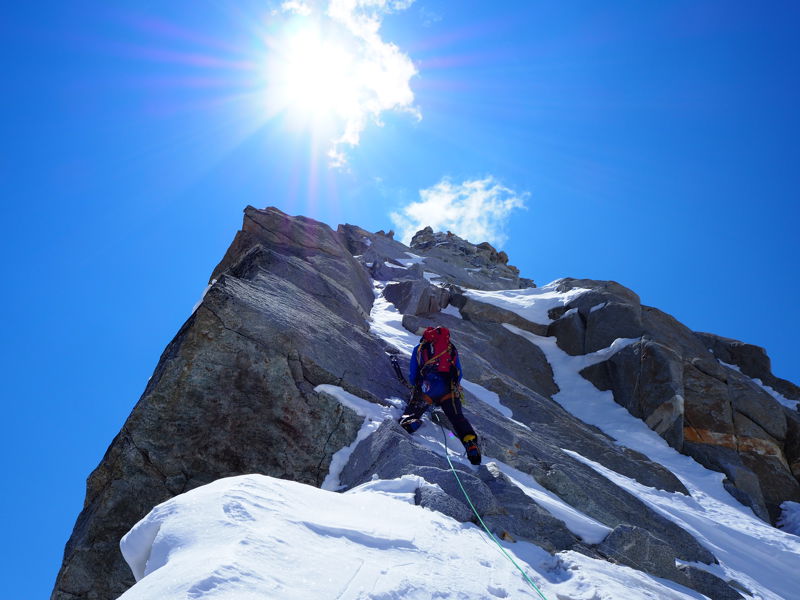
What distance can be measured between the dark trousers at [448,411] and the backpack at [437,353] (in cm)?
61

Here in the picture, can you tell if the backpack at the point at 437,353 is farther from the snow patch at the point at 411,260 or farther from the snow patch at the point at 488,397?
the snow patch at the point at 411,260

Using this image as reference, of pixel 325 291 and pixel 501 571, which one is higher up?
→ pixel 325 291

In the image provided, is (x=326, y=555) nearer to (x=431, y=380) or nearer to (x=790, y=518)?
(x=431, y=380)

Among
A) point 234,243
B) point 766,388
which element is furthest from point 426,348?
point 766,388

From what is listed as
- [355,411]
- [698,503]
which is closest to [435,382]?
[355,411]

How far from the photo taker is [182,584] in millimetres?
3354

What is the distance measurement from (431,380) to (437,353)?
529 millimetres

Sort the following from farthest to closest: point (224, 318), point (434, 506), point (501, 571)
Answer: point (224, 318), point (434, 506), point (501, 571)

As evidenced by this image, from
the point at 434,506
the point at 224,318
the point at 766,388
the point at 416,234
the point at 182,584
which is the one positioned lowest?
the point at 182,584

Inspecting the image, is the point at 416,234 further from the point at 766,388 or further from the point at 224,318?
the point at 224,318

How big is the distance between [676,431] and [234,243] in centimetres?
1827

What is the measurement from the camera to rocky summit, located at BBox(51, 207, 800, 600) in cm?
796

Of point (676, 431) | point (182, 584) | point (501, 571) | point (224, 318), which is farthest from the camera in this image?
point (676, 431)

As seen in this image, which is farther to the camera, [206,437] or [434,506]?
[206,437]
